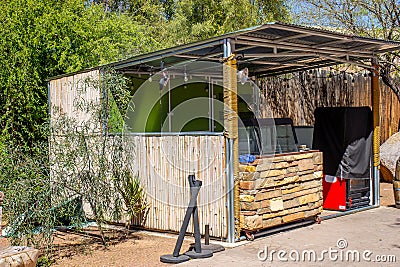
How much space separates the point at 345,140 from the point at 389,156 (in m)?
2.80

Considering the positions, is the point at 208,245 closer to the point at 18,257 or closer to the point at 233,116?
the point at 233,116

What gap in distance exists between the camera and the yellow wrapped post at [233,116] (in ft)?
22.0

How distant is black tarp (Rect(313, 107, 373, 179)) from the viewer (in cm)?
898

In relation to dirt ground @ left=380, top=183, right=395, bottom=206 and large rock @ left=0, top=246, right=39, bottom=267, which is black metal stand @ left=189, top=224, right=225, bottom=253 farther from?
dirt ground @ left=380, top=183, right=395, bottom=206

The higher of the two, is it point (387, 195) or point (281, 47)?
point (281, 47)

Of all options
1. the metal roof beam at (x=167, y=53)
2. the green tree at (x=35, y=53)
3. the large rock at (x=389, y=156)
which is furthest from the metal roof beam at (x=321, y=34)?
the green tree at (x=35, y=53)

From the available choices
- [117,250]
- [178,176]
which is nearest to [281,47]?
[178,176]

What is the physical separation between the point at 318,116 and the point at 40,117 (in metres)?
5.68

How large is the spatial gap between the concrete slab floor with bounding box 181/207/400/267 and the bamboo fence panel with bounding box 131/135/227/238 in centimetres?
71

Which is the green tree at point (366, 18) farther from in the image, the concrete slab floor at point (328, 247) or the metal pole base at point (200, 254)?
the metal pole base at point (200, 254)

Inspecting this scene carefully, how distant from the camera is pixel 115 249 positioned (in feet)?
22.4

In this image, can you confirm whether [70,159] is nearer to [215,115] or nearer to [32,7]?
[32,7]

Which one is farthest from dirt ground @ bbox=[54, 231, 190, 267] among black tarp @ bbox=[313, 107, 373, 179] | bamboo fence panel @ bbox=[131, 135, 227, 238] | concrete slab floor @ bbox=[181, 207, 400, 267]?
black tarp @ bbox=[313, 107, 373, 179]

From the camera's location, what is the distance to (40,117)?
1064cm
